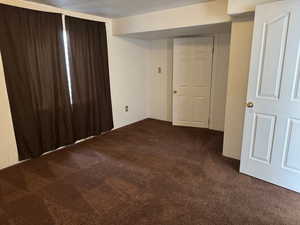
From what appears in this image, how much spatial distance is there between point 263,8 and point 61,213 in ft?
10.2

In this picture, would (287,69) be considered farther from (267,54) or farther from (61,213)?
(61,213)

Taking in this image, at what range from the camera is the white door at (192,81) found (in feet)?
14.3

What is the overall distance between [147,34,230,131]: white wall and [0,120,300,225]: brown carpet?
3.89 ft

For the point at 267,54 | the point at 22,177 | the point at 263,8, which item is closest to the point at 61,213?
the point at 22,177

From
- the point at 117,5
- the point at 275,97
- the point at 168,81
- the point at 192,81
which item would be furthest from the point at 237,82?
the point at 168,81

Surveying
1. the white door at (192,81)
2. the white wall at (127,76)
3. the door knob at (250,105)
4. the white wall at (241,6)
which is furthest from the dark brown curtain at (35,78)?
the door knob at (250,105)

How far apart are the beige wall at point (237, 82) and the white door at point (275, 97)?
0.36 metres

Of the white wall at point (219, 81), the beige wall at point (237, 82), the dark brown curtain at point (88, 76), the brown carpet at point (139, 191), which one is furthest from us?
the white wall at point (219, 81)

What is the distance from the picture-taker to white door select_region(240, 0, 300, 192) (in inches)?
83.7

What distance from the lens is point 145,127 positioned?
4.80m

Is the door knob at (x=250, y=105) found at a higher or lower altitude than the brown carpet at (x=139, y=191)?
higher

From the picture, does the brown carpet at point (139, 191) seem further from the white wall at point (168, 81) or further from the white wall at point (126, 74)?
the white wall at point (126, 74)

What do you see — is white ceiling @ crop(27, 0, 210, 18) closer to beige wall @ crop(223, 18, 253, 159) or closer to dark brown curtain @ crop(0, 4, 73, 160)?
dark brown curtain @ crop(0, 4, 73, 160)

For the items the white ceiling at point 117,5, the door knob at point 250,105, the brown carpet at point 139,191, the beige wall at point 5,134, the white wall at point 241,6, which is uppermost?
the white ceiling at point 117,5
